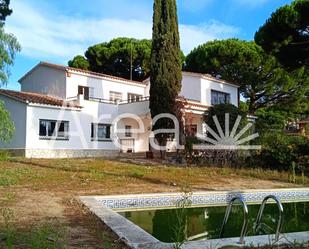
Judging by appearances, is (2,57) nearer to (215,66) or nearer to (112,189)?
(112,189)

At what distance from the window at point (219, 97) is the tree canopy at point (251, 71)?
475 cm

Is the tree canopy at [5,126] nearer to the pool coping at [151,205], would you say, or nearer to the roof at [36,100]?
the pool coping at [151,205]

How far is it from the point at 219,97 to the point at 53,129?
50.6ft

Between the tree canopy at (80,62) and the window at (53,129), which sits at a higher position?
the tree canopy at (80,62)

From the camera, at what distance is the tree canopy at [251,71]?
128 feet

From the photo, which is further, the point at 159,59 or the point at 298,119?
the point at 298,119

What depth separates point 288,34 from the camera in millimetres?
21969

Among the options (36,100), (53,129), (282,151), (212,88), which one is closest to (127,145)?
(53,129)

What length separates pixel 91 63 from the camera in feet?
148

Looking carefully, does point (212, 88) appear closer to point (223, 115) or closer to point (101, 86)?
point (101, 86)

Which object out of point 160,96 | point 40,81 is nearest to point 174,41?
point 160,96

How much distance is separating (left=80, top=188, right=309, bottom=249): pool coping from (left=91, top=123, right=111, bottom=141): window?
58.3 feet

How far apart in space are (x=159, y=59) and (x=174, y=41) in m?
1.63

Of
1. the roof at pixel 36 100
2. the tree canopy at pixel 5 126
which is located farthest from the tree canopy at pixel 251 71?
the tree canopy at pixel 5 126
